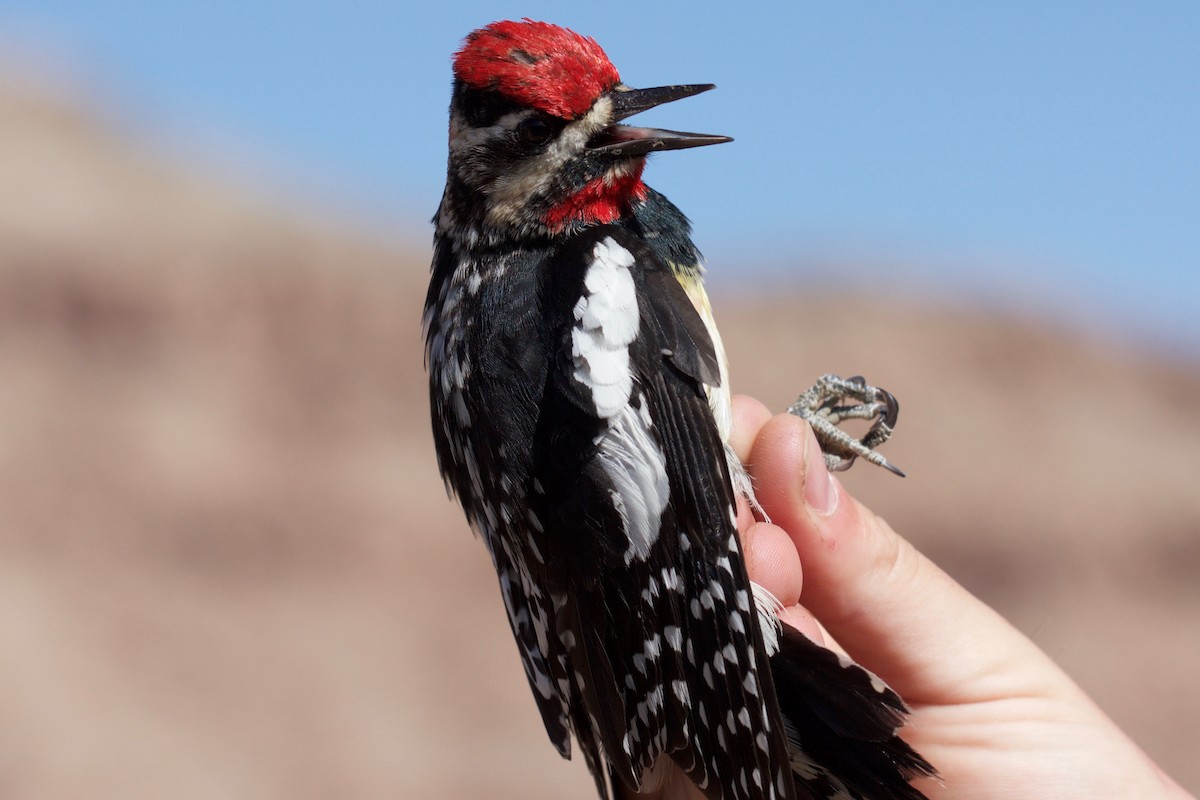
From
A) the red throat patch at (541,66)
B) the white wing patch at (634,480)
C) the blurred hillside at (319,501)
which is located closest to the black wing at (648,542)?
the white wing patch at (634,480)

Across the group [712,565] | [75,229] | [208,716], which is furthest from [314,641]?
[712,565]

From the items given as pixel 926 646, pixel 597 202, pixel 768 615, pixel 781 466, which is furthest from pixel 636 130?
pixel 926 646

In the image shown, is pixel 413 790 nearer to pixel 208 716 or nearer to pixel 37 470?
pixel 208 716

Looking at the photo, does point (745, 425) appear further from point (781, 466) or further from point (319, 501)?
point (319, 501)

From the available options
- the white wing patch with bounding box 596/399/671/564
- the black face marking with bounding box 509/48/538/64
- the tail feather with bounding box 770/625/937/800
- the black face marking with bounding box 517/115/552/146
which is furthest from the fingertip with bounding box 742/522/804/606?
the black face marking with bounding box 509/48/538/64

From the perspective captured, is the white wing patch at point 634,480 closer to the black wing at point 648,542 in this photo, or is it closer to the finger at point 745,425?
the black wing at point 648,542

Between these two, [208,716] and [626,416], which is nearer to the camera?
[626,416]

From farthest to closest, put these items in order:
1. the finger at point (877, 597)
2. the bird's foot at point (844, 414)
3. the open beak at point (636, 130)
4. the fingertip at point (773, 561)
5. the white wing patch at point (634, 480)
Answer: the bird's foot at point (844, 414), the finger at point (877, 597), the fingertip at point (773, 561), the open beak at point (636, 130), the white wing patch at point (634, 480)
